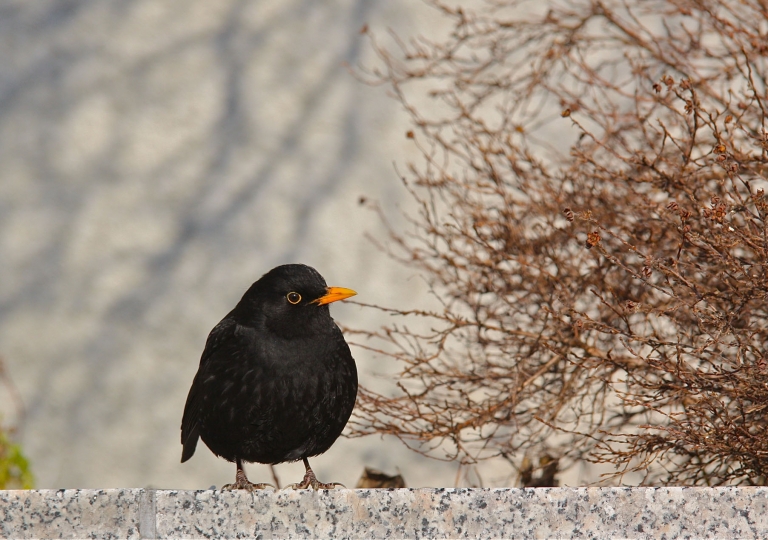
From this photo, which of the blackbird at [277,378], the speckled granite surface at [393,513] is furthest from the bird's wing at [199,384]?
the speckled granite surface at [393,513]

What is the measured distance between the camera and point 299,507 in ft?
7.82

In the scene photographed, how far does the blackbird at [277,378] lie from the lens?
272cm

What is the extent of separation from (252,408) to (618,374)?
2687 millimetres

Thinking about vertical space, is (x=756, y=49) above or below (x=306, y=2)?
below

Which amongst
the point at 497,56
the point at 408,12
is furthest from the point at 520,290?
the point at 408,12

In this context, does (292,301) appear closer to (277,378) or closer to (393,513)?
(277,378)

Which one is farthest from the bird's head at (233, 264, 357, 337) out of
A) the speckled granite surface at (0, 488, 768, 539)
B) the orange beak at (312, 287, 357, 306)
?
the speckled granite surface at (0, 488, 768, 539)

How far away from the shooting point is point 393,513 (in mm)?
2322

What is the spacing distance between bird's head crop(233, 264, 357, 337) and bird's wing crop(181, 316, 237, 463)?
72 mm

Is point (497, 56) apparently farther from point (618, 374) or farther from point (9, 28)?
point (9, 28)

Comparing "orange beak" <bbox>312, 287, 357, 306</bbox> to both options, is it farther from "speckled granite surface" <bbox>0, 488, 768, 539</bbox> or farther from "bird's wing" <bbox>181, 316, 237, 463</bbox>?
"speckled granite surface" <bbox>0, 488, 768, 539</bbox>

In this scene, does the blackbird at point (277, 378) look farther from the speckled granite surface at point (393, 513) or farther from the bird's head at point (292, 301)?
the speckled granite surface at point (393, 513)

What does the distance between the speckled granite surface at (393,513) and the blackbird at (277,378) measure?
1.19ft

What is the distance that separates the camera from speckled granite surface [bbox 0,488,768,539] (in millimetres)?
2262
